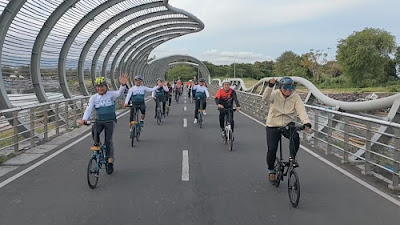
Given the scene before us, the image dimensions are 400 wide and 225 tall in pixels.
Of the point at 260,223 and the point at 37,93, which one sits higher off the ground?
the point at 37,93

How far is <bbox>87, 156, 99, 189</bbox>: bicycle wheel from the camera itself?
6.36m

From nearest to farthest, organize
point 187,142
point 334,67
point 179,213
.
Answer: point 179,213 < point 187,142 < point 334,67

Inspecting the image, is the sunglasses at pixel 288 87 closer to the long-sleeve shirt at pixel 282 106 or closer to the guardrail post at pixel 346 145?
the long-sleeve shirt at pixel 282 106

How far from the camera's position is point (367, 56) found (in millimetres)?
82312

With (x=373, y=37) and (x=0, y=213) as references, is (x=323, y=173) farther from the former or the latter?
(x=373, y=37)

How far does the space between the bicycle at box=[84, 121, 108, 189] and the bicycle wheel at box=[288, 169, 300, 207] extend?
9.67 ft

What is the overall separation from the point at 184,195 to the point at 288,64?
409 ft

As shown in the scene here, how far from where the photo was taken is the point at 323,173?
301 inches

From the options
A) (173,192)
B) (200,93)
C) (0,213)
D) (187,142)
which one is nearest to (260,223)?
(173,192)

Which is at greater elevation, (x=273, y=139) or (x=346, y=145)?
(x=273, y=139)

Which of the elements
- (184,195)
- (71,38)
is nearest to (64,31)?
(71,38)

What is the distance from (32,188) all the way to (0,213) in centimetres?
127

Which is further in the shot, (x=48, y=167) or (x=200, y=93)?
(x=200, y=93)

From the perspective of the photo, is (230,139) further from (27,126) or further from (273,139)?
(27,126)
